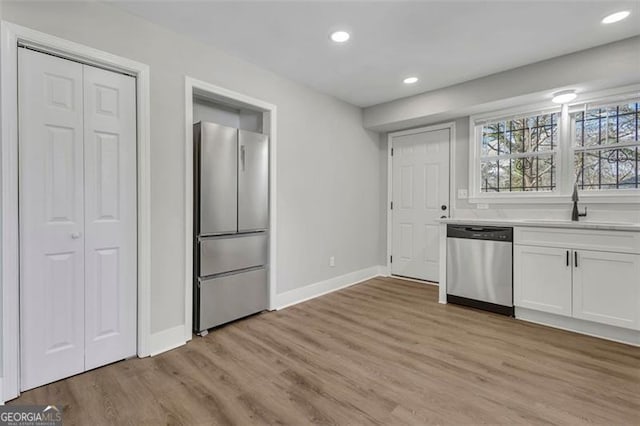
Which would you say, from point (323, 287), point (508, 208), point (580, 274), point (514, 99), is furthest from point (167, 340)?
point (514, 99)

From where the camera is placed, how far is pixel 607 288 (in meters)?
2.59

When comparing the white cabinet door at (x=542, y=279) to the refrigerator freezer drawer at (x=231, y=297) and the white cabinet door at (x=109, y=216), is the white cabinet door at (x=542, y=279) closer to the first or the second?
the refrigerator freezer drawer at (x=231, y=297)

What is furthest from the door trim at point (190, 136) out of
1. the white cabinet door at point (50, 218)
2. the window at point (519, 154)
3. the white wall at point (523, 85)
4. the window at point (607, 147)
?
the window at point (607, 147)

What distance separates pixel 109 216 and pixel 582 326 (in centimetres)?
396

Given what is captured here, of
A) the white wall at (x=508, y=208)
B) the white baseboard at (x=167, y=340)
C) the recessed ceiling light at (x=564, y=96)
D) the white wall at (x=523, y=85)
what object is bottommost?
the white baseboard at (x=167, y=340)

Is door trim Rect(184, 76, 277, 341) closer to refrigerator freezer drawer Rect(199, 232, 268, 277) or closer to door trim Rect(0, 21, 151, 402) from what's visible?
refrigerator freezer drawer Rect(199, 232, 268, 277)

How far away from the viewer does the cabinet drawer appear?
252cm

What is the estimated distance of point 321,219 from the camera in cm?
395

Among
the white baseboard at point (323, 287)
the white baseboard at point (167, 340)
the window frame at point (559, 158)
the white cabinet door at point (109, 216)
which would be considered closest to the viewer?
the white cabinet door at point (109, 216)

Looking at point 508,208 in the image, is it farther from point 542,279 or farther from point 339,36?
point 339,36

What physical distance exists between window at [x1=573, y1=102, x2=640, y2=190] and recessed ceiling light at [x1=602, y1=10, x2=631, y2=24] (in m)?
1.06

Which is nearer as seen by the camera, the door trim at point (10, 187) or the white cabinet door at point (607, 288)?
the door trim at point (10, 187)

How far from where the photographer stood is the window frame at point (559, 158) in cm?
303

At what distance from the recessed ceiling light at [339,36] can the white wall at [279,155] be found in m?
0.92
